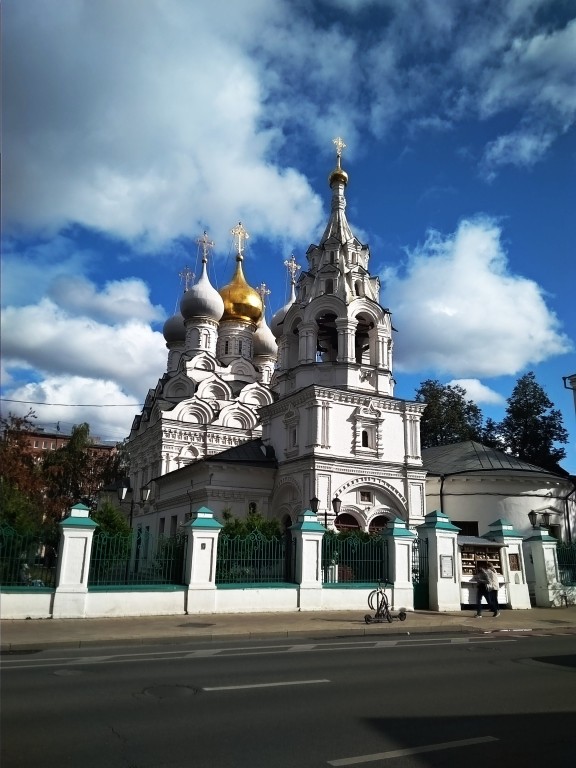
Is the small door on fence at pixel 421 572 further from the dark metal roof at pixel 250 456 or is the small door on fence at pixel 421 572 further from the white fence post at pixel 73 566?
the dark metal roof at pixel 250 456

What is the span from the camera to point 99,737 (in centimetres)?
523

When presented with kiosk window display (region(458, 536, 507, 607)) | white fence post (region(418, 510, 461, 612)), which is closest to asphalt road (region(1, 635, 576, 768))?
white fence post (region(418, 510, 461, 612))

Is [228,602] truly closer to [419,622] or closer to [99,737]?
[419,622]

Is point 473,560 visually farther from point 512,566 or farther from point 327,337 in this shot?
point 327,337

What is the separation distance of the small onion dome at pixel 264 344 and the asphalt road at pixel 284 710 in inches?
1516

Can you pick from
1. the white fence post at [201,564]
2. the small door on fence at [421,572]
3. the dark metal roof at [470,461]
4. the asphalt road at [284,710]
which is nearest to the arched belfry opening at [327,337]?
the dark metal roof at [470,461]

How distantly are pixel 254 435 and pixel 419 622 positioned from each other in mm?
24656

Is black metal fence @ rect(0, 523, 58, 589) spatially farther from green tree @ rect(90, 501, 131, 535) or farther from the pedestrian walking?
the pedestrian walking

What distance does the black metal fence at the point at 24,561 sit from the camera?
47.0ft

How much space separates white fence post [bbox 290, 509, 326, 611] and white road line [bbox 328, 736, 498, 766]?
12.0 m

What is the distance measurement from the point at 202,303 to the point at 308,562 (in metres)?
28.2

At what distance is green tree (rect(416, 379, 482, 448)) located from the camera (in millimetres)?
46562

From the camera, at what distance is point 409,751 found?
5.04 m

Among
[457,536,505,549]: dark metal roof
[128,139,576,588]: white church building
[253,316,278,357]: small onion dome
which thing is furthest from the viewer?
[253,316,278,357]: small onion dome
